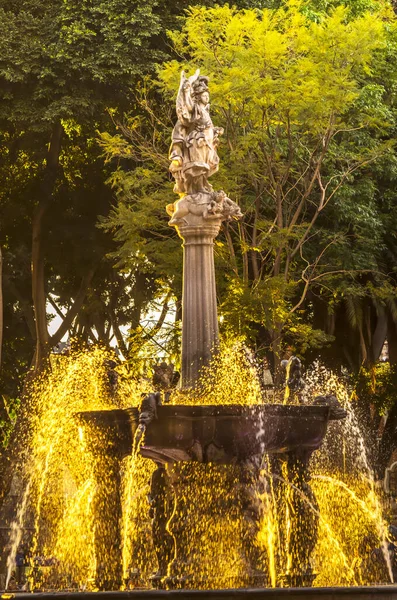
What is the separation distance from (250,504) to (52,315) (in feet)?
79.1

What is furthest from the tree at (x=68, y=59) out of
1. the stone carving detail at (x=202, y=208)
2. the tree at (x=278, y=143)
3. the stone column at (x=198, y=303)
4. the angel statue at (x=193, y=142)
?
the stone column at (x=198, y=303)

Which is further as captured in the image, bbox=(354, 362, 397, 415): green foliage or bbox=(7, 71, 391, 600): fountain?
bbox=(354, 362, 397, 415): green foliage

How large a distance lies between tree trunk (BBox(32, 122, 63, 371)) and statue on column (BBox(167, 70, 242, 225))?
13800 millimetres

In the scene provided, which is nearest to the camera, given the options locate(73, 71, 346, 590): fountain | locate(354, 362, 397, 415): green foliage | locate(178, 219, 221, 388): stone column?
locate(73, 71, 346, 590): fountain

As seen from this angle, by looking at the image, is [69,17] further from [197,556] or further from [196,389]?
[197,556]

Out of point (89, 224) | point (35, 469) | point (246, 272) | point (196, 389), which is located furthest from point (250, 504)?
point (89, 224)

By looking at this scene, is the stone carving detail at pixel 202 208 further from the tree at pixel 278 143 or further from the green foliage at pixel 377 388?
the green foliage at pixel 377 388

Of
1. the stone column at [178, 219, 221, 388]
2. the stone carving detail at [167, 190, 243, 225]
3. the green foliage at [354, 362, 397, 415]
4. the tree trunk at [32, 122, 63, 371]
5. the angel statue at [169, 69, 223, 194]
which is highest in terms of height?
the tree trunk at [32, 122, 63, 371]

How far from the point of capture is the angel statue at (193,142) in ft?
57.3

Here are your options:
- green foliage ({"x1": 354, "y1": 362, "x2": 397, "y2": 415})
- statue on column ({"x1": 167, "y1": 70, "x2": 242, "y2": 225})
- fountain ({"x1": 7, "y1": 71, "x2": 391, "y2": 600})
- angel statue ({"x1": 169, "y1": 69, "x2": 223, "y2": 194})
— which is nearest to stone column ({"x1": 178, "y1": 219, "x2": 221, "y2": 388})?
fountain ({"x1": 7, "y1": 71, "x2": 391, "y2": 600})

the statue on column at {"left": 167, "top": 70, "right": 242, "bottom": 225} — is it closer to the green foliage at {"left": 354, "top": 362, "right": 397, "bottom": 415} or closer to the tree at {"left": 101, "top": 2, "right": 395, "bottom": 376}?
the tree at {"left": 101, "top": 2, "right": 395, "bottom": 376}

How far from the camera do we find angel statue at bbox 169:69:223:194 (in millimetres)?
17453

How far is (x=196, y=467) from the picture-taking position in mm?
15164

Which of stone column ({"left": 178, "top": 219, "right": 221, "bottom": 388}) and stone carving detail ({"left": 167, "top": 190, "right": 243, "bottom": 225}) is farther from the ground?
stone carving detail ({"left": 167, "top": 190, "right": 243, "bottom": 225})
